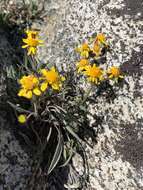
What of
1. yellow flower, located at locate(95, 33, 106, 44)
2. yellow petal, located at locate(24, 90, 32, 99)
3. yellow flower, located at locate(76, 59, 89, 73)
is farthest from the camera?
yellow flower, located at locate(95, 33, 106, 44)

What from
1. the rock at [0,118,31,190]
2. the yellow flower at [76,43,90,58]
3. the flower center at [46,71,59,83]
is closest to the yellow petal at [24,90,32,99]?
the flower center at [46,71,59,83]

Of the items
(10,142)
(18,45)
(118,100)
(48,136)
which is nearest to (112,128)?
(118,100)

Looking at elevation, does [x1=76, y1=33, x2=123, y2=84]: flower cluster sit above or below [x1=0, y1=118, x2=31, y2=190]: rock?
above

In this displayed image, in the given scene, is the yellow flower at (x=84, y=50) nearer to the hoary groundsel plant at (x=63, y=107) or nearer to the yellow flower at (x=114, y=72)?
the hoary groundsel plant at (x=63, y=107)

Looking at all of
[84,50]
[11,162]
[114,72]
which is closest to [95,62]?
[84,50]

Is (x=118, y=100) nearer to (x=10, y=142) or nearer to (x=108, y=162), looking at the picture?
(x=108, y=162)

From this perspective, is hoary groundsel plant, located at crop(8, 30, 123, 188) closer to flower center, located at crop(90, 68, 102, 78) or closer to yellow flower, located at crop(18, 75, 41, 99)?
flower center, located at crop(90, 68, 102, 78)

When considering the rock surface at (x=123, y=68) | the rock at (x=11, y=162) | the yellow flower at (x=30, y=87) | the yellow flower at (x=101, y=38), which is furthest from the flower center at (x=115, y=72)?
the rock at (x=11, y=162)

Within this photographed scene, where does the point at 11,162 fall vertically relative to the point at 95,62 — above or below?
below

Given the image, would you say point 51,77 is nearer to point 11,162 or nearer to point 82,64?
point 82,64
